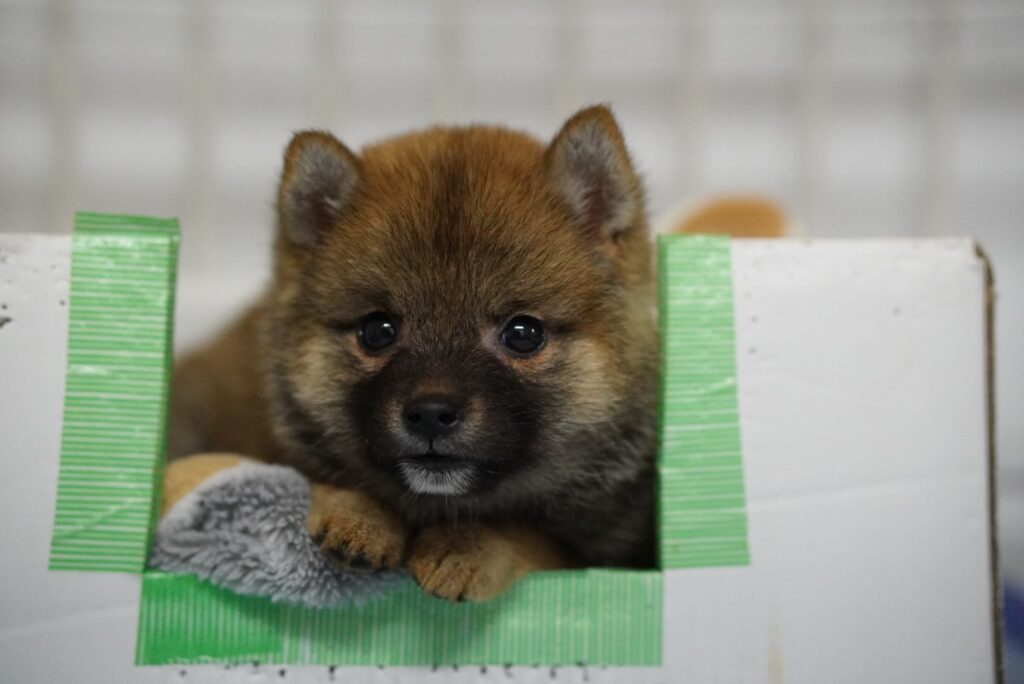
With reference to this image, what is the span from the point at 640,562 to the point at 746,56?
1.69 meters

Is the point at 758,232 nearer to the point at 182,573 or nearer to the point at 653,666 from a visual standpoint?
the point at 653,666

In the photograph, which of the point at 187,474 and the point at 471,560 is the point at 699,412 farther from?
the point at 187,474

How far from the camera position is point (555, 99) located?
254 centimetres

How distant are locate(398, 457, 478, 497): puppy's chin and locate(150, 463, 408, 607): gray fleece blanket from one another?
5.8 inches

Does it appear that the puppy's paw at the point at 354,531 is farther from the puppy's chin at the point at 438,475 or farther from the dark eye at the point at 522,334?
the dark eye at the point at 522,334

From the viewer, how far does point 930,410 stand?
54.1 inches

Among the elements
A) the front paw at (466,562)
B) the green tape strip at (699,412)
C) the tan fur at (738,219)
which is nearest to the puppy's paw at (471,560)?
the front paw at (466,562)

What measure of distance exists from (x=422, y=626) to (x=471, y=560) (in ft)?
0.44

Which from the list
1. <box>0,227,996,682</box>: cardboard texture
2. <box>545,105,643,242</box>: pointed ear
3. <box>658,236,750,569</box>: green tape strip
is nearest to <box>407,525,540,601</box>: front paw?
<box>0,227,996,682</box>: cardboard texture

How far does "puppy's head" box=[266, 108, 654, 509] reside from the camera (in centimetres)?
130

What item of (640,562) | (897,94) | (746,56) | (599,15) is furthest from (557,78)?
(640,562)

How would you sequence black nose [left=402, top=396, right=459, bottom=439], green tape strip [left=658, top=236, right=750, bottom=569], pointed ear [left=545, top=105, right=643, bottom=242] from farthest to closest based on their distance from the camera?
pointed ear [left=545, top=105, right=643, bottom=242] < green tape strip [left=658, top=236, right=750, bottom=569] < black nose [left=402, top=396, right=459, bottom=439]

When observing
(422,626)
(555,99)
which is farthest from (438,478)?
(555,99)

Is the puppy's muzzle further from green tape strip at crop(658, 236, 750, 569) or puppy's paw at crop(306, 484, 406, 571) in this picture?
green tape strip at crop(658, 236, 750, 569)
